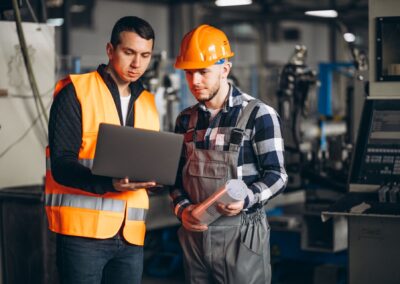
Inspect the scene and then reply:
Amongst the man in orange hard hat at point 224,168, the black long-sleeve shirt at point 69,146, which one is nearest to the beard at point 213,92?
the man in orange hard hat at point 224,168

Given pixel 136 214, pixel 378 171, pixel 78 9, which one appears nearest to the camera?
pixel 136 214

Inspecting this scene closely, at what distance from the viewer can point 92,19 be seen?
40.2ft

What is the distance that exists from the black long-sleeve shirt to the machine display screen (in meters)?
1.37

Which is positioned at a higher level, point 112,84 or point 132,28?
point 132,28

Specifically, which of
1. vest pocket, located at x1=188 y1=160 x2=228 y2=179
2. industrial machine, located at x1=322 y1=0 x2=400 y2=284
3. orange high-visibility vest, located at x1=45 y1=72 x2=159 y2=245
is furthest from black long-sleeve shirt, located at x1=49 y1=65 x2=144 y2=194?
industrial machine, located at x1=322 y1=0 x2=400 y2=284

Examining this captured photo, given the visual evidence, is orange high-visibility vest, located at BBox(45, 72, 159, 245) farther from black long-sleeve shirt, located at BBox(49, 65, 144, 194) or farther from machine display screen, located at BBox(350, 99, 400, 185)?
machine display screen, located at BBox(350, 99, 400, 185)

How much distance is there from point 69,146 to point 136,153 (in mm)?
242

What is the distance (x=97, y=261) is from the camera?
2.52 metres

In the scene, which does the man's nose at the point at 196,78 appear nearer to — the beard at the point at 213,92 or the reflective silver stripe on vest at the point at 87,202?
the beard at the point at 213,92

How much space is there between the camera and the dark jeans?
98.4 inches

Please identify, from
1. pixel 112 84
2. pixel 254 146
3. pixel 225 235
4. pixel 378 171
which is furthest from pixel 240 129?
pixel 378 171

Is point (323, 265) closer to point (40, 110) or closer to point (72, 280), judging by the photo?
point (40, 110)

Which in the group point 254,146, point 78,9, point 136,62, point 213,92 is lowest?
point 254,146

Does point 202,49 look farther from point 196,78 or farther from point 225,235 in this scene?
point 225,235
